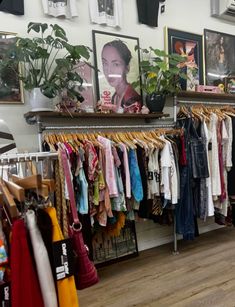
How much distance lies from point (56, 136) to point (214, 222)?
248cm

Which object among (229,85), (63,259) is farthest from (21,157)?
(229,85)

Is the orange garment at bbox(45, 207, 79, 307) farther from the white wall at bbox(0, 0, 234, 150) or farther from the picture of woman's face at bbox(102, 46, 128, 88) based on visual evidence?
the picture of woman's face at bbox(102, 46, 128, 88)

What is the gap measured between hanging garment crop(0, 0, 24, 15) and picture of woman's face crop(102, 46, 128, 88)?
84 cm

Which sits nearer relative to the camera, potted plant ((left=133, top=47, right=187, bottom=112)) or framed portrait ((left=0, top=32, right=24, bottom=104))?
framed portrait ((left=0, top=32, right=24, bottom=104))

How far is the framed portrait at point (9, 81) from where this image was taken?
7.59 ft

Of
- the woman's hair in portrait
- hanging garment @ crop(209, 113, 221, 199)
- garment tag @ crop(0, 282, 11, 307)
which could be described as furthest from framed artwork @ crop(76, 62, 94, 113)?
garment tag @ crop(0, 282, 11, 307)

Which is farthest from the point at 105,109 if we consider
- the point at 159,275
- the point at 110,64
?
the point at 159,275

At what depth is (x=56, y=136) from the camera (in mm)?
2408

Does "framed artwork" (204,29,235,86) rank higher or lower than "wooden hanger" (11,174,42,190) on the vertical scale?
higher

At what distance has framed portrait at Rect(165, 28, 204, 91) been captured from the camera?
3.08m

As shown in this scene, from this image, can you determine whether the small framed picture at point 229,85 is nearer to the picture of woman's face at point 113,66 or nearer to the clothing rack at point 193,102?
the clothing rack at point 193,102

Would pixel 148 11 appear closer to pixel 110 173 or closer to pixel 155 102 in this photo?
pixel 155 102

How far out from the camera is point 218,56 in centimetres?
341

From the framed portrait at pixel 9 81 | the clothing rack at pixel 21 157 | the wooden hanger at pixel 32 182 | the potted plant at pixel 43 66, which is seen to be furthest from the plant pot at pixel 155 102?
the wooden hanger at pixel 32 182
